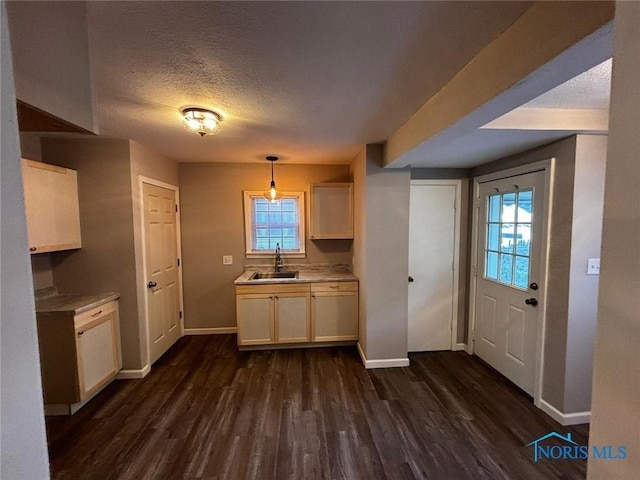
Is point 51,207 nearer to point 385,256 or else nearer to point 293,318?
point 293,318

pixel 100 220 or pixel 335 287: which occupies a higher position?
pixel 100 220

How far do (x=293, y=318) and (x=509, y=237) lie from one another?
2.45 m

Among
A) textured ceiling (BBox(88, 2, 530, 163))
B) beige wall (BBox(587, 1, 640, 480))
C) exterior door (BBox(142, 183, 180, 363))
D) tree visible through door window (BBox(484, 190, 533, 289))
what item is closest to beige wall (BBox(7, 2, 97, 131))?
textured ceiling (BBox(88, 2, 530, 163))

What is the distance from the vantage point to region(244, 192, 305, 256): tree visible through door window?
12.8 feet

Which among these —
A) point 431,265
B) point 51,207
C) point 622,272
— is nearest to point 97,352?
point 51,207

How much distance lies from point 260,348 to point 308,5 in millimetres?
3333

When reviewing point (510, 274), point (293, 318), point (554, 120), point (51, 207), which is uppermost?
point (554, 120)

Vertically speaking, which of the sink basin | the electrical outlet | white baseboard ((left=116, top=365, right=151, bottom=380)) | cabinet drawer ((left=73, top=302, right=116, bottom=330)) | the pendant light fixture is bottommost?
white baseboard ((left=116, top=365, right=151, bottom=380))

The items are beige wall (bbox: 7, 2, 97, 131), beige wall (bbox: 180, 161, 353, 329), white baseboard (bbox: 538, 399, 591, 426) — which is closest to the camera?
beige wall (bbox: 7, 2, 97, 131)

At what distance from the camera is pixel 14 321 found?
484 mm

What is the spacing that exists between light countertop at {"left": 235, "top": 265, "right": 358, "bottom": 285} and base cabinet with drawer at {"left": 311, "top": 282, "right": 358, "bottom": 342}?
0.07m

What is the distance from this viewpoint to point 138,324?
2.81 metres

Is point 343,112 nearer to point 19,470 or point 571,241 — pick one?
point 571,241

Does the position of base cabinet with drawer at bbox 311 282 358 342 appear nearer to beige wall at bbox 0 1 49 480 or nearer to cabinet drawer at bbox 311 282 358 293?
cabinet drawer at bbox 311 282 358 293
